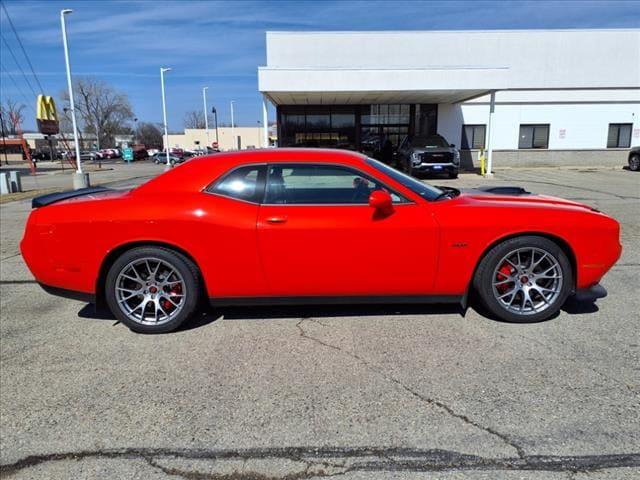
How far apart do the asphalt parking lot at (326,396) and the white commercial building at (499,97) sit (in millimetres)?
23596

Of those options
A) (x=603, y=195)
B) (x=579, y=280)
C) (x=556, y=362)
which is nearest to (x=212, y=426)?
(x=556, y=362)

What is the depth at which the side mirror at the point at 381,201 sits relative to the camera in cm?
382

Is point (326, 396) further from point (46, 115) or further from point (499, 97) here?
point (499, 97)

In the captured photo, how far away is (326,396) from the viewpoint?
10.1ft

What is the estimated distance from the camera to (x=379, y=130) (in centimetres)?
2714

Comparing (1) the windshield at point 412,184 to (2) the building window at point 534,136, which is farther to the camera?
(2) the building window at point 534,136

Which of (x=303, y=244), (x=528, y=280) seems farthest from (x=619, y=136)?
(x=303, y=244)

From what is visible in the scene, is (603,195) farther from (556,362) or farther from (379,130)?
(379,130)

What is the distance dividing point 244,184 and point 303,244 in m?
0.76

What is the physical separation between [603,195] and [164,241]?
13460 mm

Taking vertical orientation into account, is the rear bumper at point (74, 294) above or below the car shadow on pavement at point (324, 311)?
above

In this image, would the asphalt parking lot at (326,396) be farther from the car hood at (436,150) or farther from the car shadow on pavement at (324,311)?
the car hood at (436,150)

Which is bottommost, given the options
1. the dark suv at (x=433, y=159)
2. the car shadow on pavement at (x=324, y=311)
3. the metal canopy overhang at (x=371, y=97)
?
the car shadow on pavement at (x=324, y=311)

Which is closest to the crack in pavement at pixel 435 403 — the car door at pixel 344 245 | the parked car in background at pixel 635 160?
the car door at pixel 344 245
